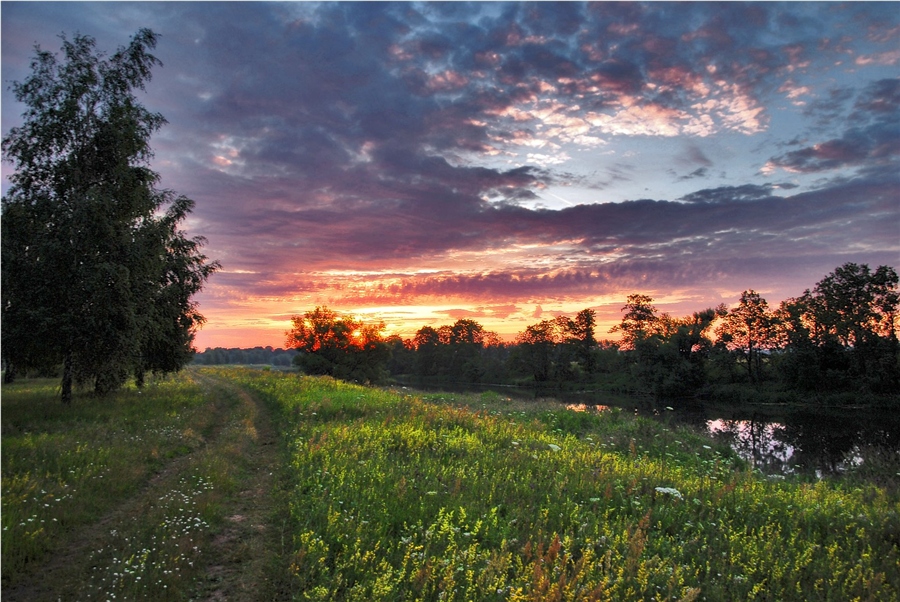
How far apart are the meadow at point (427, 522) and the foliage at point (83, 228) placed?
3661 millimetres

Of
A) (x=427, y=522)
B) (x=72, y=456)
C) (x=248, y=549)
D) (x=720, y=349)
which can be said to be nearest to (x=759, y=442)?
(x=427, y=522)

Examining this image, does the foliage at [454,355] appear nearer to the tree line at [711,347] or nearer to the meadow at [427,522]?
the tree line at [711,347]

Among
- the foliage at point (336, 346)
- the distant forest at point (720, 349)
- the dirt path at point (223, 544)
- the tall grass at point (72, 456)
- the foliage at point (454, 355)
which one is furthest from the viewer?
the foliage at point (454, 355)

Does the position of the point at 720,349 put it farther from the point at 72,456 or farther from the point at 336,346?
the point at 72,456

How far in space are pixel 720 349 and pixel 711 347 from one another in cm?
135

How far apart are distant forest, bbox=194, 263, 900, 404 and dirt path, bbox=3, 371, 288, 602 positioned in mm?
63837

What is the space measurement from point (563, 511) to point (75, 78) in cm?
2406

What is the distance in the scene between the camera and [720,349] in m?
Result: 77.6

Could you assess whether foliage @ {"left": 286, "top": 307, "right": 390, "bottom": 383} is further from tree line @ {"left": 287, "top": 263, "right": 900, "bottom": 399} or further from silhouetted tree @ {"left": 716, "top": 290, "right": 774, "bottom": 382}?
silhouetted tree @ {"left": 716, "top": 290, "right": 774, "bottom": 382}

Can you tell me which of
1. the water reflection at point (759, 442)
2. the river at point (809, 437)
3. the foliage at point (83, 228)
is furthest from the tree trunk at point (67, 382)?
the water reflection at point (759, 442)

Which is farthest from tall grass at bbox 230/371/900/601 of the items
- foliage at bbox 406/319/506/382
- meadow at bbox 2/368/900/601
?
foliage at bbox 406/319/506/382

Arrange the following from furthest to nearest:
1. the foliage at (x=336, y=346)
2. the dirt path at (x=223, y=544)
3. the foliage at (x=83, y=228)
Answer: the foliage at (x=336, y=346) → the foliage at (x=83, y=228) → the dirt path at (x=223, y=544)

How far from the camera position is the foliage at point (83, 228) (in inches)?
655

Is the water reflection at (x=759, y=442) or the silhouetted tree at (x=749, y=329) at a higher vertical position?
the silhouetted tree at (x=749, y=329)
